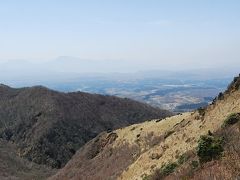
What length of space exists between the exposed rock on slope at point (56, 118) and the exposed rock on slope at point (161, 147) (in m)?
44.0

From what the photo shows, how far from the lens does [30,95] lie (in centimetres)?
13650

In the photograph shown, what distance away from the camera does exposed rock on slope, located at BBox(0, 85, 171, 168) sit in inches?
4114

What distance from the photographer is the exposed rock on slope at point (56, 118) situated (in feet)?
343

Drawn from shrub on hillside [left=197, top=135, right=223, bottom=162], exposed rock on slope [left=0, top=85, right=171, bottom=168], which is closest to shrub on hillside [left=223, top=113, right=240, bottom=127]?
shrub on hillside [left=197, top=135, right=223, bottom=162]

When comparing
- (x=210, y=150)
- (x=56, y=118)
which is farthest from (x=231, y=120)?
(x=56, y=118)

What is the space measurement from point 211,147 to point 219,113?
50.6 ft

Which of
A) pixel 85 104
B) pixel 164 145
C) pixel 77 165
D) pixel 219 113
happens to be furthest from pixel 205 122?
pixel 85 104

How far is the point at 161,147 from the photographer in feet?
112

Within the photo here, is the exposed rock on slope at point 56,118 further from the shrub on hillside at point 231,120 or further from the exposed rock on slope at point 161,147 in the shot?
the shrub on hillside at point 231,120

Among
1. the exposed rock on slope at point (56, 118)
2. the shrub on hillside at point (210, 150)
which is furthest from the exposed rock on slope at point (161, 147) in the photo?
the exposed rock on slope at point (56, 118)

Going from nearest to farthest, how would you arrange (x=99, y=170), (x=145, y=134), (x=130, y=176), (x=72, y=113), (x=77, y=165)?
(x=130, y=176) → (x=99, y=170) → (x=145, y=134) → (x=77, y=165) → (x=72, y=113)

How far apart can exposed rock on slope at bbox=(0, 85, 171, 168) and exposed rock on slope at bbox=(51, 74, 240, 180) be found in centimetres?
4402

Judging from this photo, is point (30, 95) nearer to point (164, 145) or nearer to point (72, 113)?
point (72, 113)

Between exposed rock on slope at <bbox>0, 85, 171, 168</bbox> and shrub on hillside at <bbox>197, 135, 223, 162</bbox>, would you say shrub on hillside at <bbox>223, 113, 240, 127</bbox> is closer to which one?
shrub on hillside at <bbox>197, 135, 223, 162</bbox>
